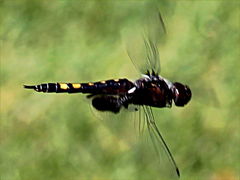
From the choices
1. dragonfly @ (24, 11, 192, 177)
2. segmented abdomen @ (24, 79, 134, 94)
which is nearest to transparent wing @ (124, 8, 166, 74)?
dragonfly @ (24, 11, 192, 177)

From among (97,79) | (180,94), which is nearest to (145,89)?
(180,94)

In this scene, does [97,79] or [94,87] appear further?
[97,79]

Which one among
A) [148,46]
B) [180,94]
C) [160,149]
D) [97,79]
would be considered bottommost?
[160,149]

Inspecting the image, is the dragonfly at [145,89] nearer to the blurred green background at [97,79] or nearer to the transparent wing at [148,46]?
the transparent wing at [148,46]

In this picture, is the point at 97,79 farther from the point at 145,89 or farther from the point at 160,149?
the point at 160,149

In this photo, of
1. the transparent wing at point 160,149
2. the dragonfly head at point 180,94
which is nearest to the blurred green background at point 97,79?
the dragonfly head at point 180,94

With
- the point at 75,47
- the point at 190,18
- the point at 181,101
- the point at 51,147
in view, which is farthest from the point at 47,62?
the point at 181,101

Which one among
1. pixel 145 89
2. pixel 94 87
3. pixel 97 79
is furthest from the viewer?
pixel 97 79
